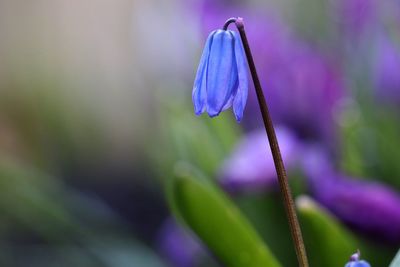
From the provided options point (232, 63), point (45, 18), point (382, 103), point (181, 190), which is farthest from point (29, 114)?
point (232, 63)

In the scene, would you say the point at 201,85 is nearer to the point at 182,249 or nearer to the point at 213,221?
the point at 213,221

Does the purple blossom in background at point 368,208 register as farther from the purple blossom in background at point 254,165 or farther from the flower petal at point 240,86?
the flower petal at point 240,86

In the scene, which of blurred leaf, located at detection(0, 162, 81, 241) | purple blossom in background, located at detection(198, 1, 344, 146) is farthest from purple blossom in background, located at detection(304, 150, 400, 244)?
blurred leaf, located at detection(0, 162, 81, 241)

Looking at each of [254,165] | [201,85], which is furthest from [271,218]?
[201,85]

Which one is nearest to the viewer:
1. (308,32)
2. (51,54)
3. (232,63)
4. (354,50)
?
(232,63)

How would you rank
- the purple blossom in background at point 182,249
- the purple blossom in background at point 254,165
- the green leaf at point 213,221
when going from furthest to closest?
the purple blossom in background at point 182,249 → the purple blossom in background at point 254,165 → the green leaf at point 213,221

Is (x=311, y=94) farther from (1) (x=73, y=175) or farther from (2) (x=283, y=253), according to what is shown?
(1) (x=73, y=175)


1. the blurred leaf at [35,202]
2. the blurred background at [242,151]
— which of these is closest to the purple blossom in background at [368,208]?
the blurred background at [242,151]

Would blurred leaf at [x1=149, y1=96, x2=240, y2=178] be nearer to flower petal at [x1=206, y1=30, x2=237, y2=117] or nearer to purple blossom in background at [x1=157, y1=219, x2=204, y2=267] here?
purple blossom in background at [x1=157, y1=219, x2=204, y2=267]
